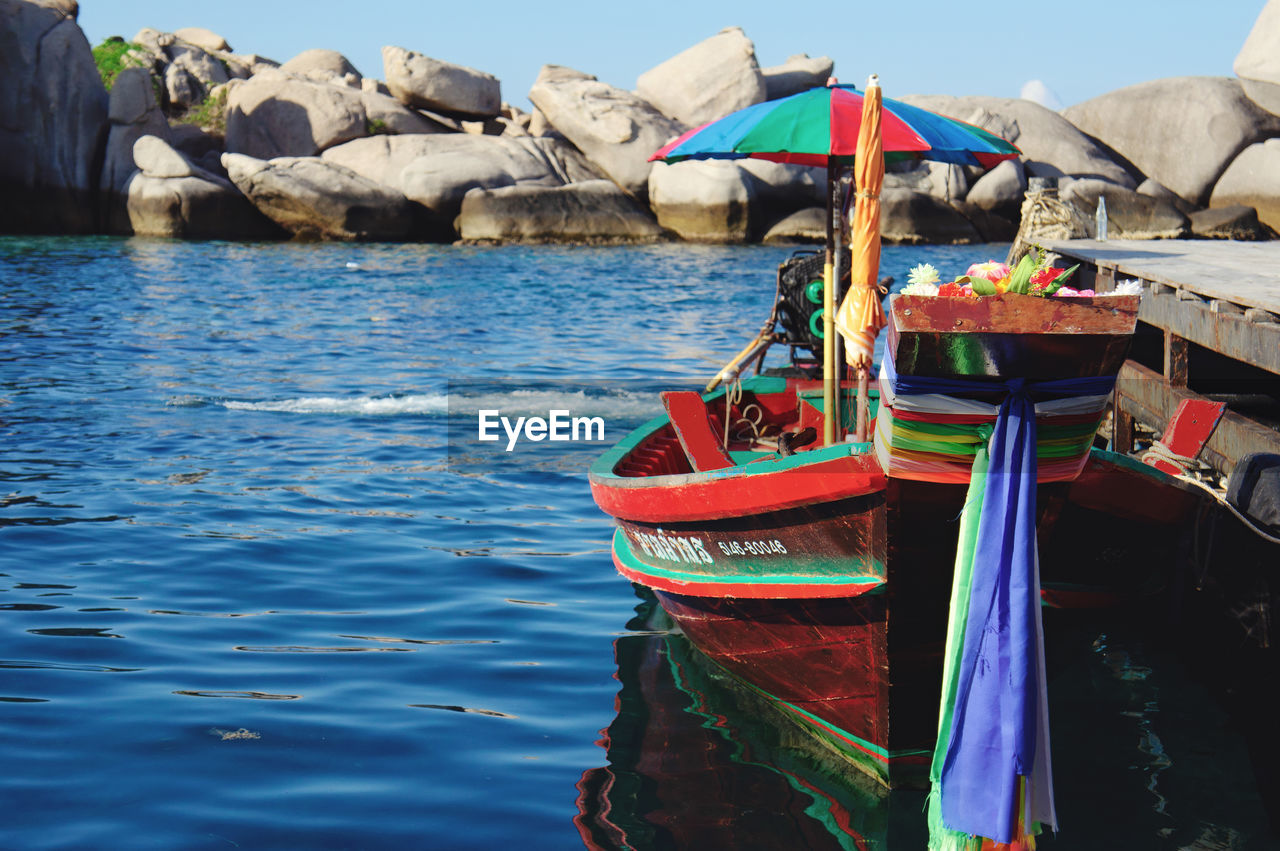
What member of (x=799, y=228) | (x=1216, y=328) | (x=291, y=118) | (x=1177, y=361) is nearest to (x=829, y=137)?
(x=1216, y=328)

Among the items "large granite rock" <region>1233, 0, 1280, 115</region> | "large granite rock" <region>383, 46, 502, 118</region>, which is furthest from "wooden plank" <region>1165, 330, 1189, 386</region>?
"large granite rock" <region>383, 46, 502, 118</region>

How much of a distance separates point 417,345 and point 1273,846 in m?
14.2

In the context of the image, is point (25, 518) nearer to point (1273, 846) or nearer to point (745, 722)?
point (745, 722)

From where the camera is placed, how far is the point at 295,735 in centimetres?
498

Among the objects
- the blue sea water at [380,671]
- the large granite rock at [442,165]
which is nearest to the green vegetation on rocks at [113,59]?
the large granite rock at [442,165]

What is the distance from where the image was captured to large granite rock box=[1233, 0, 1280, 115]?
35.8 metres

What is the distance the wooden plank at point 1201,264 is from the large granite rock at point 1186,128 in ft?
82.2

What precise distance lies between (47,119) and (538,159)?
14.1m

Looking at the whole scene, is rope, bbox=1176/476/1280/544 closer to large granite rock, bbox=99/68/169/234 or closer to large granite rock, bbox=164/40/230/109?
large granite rock, bbox=99/68/169/234

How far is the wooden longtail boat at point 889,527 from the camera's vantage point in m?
3.66

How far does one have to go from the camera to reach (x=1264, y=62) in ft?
119

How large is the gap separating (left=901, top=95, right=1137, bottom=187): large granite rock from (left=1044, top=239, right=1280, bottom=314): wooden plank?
82.3 feet

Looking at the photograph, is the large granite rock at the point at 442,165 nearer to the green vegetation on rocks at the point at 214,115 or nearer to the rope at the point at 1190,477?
the green vegetation on rocks at the point at 214,115

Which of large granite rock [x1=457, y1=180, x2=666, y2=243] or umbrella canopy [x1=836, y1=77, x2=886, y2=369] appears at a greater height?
large granite rock [x1=457, y1=180, x2=666, y2=243]
